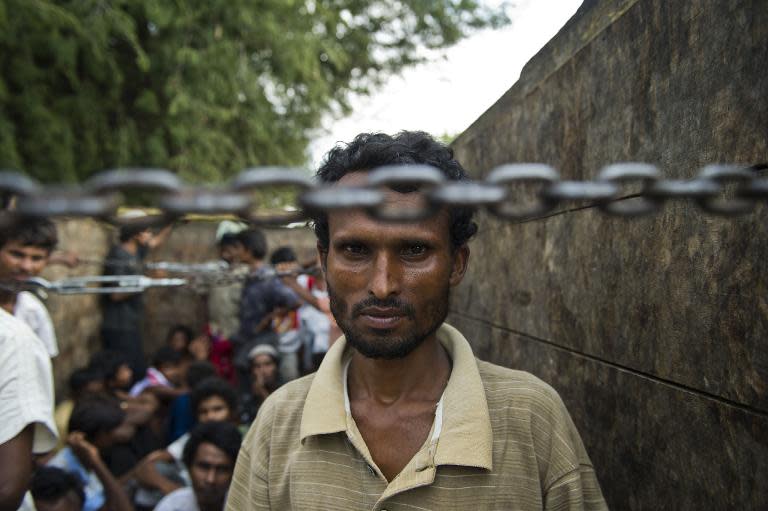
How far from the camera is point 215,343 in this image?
6.61 m

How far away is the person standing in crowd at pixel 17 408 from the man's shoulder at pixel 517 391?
1305 mm

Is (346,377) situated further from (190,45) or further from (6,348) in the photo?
(190,45)

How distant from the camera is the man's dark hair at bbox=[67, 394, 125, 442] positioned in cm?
407

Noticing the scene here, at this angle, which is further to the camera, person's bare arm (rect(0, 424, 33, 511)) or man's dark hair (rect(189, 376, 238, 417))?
man's dark hair (rect(189, 376, 238, 417))

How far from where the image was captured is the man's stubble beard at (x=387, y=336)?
1606 mm

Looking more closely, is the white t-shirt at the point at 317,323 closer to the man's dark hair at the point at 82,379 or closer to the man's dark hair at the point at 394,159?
the man's dark hair at the point at 82,379

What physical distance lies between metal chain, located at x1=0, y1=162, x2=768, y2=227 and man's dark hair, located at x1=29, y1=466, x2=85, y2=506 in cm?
323

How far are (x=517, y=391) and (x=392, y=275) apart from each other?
1.36 feet

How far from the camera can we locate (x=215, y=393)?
14.4ft

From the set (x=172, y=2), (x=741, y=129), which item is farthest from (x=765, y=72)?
(x=172, y=2)

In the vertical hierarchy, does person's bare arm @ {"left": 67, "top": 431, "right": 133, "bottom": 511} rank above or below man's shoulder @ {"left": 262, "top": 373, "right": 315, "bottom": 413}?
below

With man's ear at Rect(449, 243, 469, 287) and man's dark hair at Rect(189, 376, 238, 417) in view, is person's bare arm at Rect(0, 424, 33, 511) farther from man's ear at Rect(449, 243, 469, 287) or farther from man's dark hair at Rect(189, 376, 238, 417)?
man's dark hair at Rect(189, 376, 238, 417)

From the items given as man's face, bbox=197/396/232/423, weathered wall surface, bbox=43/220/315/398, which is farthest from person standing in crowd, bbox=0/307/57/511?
weathered wall surface, bbox=43/220/315/398

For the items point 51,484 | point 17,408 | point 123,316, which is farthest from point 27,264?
point 123,316
